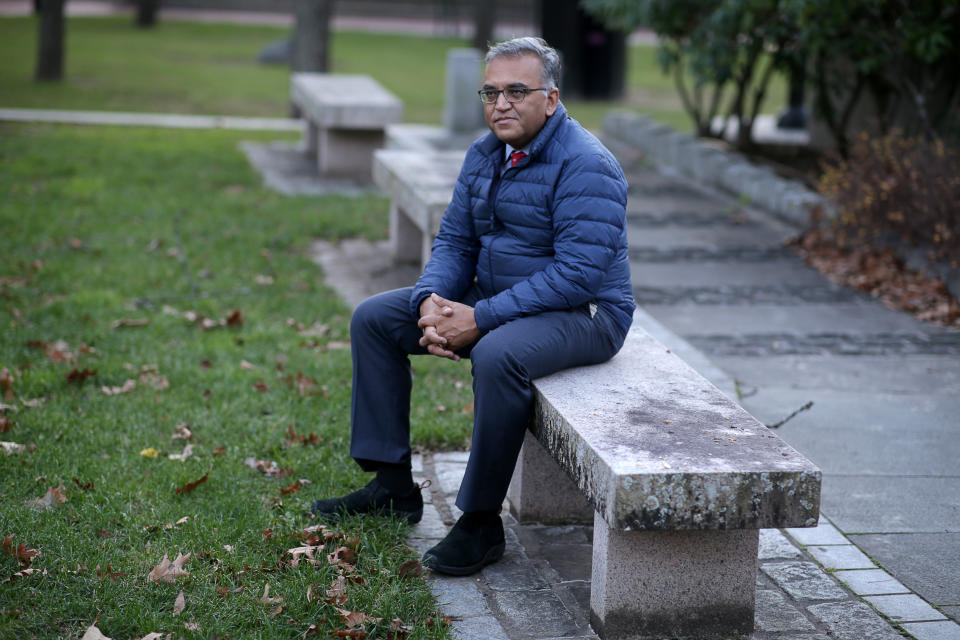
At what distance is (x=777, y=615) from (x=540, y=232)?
5.07 feet

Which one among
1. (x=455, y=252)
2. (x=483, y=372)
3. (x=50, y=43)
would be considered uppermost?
(x=50, y=43)

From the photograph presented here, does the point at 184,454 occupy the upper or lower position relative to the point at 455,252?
lower

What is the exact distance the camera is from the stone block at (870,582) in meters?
3.76

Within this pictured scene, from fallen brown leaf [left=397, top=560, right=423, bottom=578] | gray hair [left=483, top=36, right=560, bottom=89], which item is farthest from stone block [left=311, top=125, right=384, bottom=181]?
fallen brown leaf [left=397, top=560, right=423, bottom=578]

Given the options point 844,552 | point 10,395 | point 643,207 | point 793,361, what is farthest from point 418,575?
point 643,207

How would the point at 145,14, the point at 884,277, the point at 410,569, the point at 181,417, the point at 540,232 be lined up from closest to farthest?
the point at 410,569
the point at 540,232
the point at 181,417
the point at 884,277
the point at 145,14

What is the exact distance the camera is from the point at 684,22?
1166 centimetres

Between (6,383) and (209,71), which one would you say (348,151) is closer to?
(6,383)

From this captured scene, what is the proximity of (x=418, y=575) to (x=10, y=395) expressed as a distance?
2.57 metres

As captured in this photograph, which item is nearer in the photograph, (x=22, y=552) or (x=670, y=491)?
(x=670, y=491)

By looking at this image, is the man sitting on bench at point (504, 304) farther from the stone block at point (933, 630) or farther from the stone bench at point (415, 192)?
the stone bench at point (415, 192)

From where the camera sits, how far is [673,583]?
134 inches

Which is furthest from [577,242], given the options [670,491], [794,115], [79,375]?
[794,115]

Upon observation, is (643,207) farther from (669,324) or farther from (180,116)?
(180,116)
